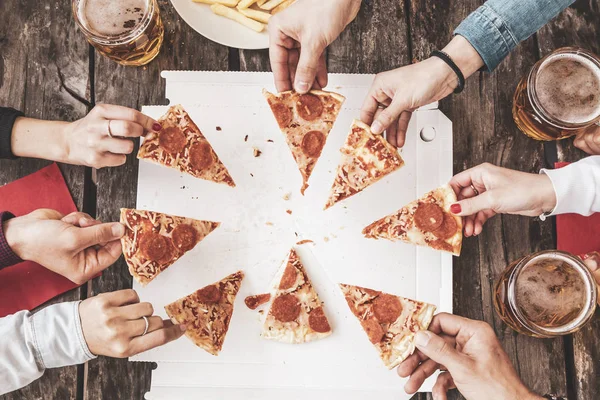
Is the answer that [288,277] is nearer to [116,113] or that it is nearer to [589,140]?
[116,113]

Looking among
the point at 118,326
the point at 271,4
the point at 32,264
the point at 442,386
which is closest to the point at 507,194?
the point at 442,386

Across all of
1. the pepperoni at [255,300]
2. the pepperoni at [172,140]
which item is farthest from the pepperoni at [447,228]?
the pepperoni at [172,140]

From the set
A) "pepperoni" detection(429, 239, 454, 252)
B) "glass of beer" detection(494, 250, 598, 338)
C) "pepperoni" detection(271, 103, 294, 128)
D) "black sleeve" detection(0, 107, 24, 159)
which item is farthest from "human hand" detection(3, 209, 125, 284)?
"glass of beer" detection(494, 250, 598, 338)

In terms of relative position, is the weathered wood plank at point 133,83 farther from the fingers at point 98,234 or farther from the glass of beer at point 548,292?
the glass of beer at point 548,292

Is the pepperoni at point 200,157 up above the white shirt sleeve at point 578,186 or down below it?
above

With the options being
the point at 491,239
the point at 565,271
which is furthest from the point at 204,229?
the point at 565,271
